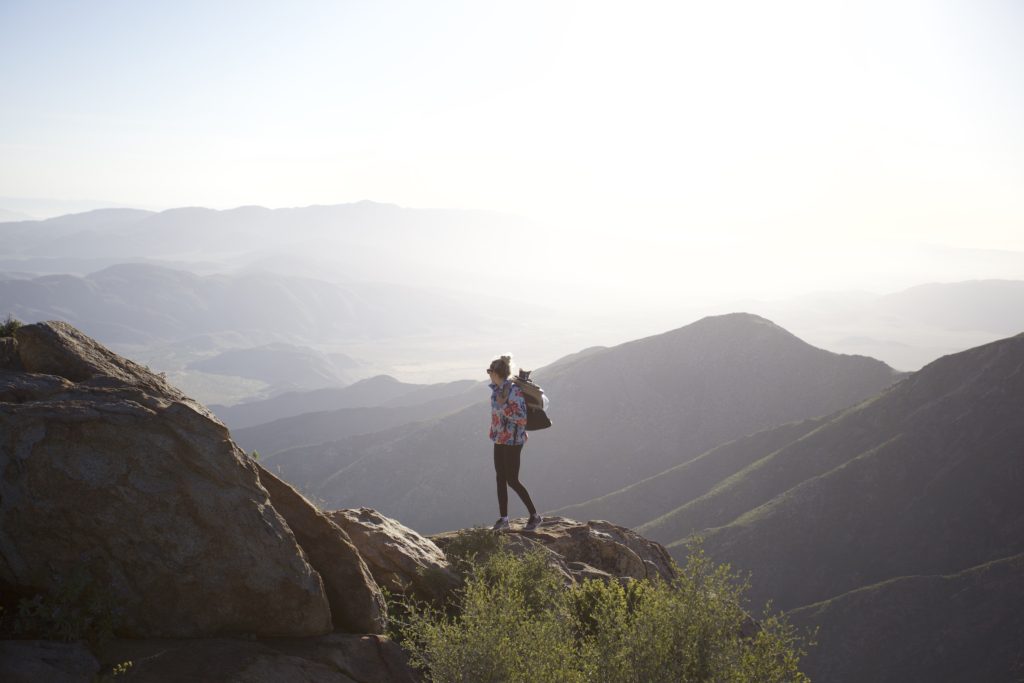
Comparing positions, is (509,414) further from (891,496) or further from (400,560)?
(891,496)

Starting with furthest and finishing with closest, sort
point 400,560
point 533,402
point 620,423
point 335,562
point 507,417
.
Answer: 1. point 620,423
2. point 533,402
3. point 507,417
4. point 400,560
5. point 335,562

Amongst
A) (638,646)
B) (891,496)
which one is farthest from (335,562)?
(891,496)

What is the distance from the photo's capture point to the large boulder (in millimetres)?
7383

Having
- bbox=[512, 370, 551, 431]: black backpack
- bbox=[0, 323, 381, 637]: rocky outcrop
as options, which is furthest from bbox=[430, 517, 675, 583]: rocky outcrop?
bbox=[0, 323, 381, 637]: rocky outcrop

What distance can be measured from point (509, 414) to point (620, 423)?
137 m

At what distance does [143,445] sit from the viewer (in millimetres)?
8148

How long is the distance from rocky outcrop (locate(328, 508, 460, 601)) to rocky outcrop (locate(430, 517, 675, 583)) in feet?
4.16

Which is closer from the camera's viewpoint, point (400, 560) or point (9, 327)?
point (9, 327)

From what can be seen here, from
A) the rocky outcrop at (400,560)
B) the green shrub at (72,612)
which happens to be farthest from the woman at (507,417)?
the green shrub at (72,612)

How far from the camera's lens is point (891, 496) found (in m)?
93.2

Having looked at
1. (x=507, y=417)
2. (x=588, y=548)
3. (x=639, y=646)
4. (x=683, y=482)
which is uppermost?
(x=507, y=417)

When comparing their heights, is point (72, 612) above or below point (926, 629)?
above

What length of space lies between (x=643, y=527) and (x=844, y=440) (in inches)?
1414

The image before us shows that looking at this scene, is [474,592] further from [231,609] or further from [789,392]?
[789,392]
